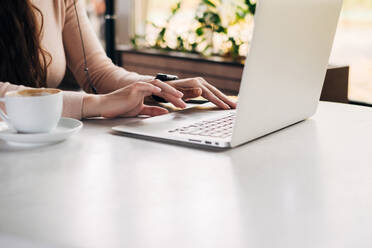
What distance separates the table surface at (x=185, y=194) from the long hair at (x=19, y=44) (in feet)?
1.49

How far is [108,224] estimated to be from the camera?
20.7 inches

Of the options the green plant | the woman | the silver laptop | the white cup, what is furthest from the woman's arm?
the green plant

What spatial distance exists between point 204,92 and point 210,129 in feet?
0.86

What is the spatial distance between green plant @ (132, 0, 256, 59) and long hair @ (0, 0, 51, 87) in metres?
2.46

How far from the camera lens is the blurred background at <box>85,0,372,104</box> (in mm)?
3281

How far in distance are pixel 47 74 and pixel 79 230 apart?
0.98 meters

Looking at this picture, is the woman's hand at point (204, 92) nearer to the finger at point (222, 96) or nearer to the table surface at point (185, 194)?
the finger at point (222, 96)

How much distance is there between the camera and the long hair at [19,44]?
50.5 inches

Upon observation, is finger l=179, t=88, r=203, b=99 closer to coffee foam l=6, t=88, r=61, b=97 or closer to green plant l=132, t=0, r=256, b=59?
coffee foam l=6, t=88, r=61, b=97

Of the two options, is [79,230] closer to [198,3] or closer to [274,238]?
[274,238]

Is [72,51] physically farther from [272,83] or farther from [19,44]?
[272,83]

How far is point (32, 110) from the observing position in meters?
0.84

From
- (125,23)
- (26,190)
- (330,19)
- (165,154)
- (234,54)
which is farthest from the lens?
(125,23)

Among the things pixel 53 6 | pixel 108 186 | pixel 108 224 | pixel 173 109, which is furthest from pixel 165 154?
pixel 53 6
